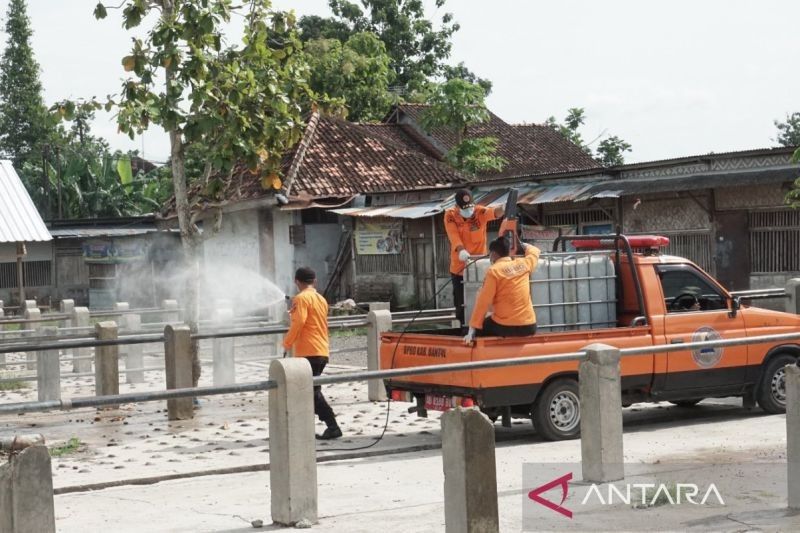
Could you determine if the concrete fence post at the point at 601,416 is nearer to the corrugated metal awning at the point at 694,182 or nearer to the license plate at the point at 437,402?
the license plate at the point at 437,402

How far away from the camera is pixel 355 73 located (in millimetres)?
44469

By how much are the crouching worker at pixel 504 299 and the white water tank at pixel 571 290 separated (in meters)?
0.80

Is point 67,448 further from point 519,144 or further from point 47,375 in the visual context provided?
point 519,144

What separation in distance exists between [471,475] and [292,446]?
187cm

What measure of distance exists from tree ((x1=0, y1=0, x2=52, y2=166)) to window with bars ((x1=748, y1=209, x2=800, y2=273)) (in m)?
46.5

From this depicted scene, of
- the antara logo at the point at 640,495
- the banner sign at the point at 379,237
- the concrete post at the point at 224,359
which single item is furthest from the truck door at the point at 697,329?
the banner sign at the point at 379,237

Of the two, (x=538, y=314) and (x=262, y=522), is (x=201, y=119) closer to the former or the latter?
Result: (x=538, y=314)

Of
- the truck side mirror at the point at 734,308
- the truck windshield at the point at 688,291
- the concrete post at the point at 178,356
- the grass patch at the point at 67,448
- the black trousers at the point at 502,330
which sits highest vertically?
the truck windshield at the point at 688,291

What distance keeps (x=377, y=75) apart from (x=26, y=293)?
1549 cm

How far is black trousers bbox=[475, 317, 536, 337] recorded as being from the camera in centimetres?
1152

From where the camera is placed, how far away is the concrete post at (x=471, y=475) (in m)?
6.63

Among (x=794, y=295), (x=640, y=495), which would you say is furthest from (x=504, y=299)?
(x=794, y=295)

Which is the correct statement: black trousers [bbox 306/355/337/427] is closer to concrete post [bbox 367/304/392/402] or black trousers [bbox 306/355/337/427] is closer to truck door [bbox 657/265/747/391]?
concrete post [bbox 367/304/392/402]

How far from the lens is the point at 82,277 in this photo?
44938 mm
